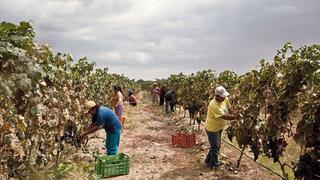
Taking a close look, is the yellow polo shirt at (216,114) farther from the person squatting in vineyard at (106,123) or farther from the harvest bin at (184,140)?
the harvest bin at (184,140)

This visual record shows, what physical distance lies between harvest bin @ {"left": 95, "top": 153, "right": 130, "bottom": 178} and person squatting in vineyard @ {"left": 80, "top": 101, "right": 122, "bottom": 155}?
1.10 feet

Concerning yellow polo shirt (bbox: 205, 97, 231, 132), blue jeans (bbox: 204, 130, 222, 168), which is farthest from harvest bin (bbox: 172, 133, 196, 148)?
yellow polo shirt (bbox: 205, 97, 231, 132)

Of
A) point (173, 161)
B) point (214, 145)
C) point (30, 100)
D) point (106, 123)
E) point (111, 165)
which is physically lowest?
point (173, 161)

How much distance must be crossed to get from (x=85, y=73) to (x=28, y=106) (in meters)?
6.22

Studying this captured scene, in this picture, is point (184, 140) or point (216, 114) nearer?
point (216, 114)

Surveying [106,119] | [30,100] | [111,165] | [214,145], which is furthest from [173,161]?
[30,100]

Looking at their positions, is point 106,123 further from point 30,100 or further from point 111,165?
point 30,100

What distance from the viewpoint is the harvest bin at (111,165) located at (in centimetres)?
772

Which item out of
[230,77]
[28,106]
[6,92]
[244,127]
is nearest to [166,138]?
[230,77]

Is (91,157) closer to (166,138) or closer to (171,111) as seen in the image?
(166,138)

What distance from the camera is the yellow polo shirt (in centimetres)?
814

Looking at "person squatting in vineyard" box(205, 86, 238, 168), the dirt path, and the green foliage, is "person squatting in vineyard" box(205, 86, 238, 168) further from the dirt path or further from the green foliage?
the green foliage

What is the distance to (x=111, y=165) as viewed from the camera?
25.6 feet

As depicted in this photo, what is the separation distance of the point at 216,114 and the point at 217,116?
0.09 meters
